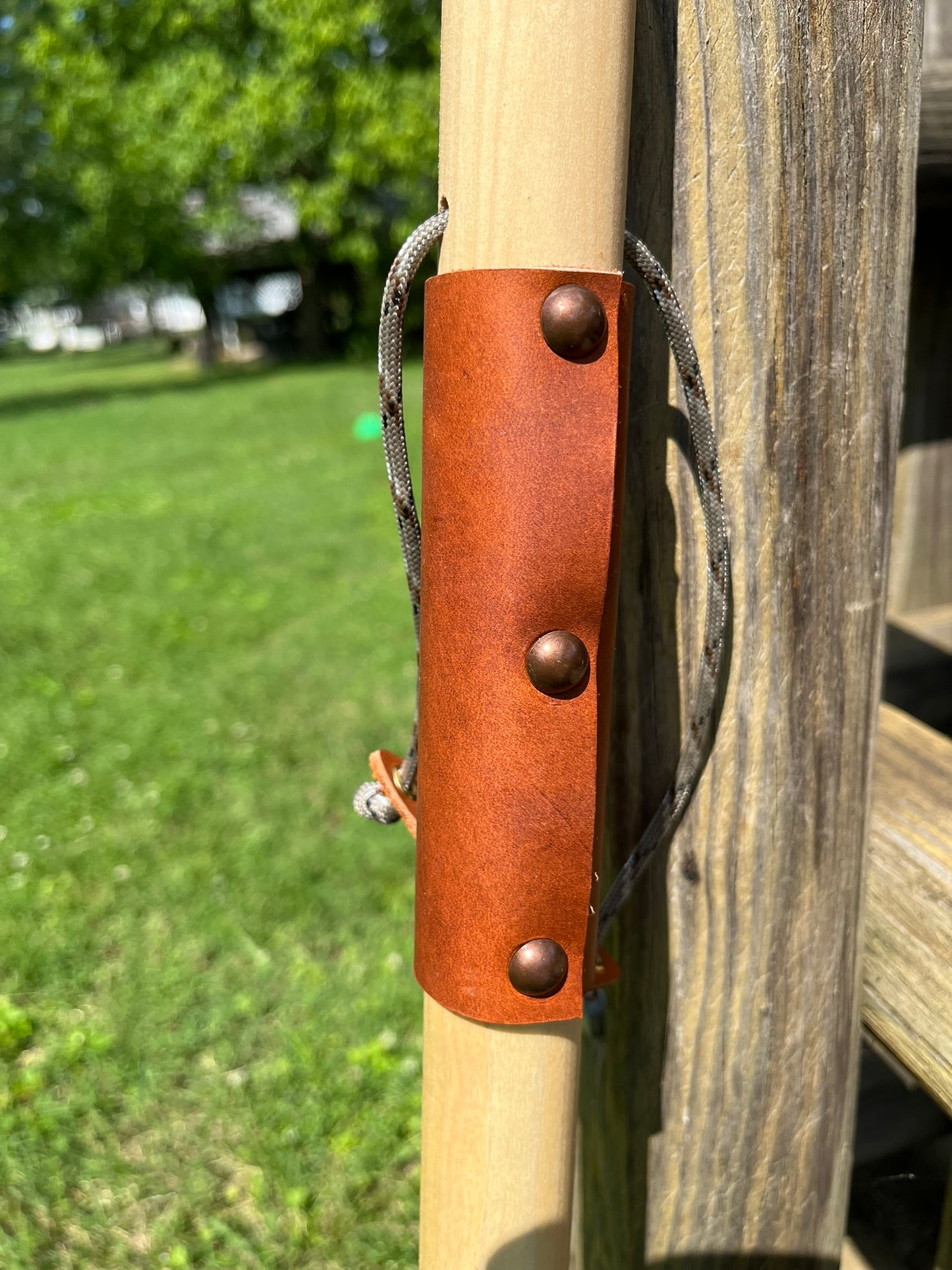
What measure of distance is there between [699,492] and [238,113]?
62.9 ft

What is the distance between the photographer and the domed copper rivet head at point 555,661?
26.2 inches

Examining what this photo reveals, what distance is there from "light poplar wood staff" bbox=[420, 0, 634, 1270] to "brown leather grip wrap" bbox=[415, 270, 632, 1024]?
0.03m

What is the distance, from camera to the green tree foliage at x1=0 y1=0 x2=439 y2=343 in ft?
53.6

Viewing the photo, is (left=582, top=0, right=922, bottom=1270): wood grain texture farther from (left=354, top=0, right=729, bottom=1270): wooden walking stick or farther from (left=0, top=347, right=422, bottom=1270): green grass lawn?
(left=0, top=347, right=422, bottom=1270): green grass lawn

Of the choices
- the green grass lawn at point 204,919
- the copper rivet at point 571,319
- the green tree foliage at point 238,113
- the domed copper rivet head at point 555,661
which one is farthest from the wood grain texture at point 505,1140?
the green tree foliage at point 238,113

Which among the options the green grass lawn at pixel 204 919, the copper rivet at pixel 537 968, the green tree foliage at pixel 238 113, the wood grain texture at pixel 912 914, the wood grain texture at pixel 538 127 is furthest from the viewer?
the green tree foliage at pixel 238 113

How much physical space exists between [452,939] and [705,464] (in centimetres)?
41

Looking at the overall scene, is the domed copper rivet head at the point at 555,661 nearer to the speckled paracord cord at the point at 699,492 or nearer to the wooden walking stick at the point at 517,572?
the wooden walking stick at the point at 517,572

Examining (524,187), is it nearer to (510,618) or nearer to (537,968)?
(510,618)

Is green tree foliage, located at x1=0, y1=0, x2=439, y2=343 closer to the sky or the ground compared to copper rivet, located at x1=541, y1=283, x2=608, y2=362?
closer to the sky

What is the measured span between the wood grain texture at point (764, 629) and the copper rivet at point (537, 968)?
211 mm

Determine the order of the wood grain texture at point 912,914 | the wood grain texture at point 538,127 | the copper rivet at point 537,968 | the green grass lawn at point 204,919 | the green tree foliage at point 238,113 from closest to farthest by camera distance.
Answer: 1. the wood grain texture at point 538,127
2. the copper rivet at point 537,968
3. the wood grain texture at point 912,914
4. the green grass lawn at point 204,919
5. the green tree foliage at point 238,113

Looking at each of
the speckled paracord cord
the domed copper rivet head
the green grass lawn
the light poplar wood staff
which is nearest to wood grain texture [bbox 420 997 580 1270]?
the light poplar wood staff

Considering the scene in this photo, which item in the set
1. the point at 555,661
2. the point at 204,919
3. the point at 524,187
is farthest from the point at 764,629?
the point at 204,919
